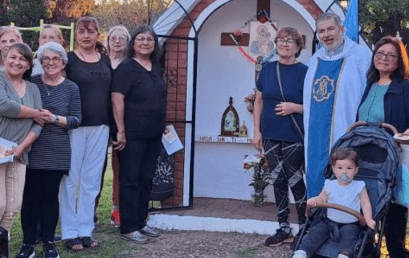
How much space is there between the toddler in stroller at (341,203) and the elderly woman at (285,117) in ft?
3.27

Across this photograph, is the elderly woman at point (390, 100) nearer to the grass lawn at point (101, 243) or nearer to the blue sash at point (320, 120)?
the blue sash at point (320, 120)

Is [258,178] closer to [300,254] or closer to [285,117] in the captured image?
[285,117]

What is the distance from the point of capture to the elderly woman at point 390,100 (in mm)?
5250

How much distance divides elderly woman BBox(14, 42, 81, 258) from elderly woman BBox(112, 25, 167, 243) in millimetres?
605

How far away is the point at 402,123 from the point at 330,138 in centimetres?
80

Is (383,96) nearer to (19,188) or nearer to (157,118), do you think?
(157,118)

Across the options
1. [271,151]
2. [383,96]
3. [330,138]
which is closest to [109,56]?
[271,151]

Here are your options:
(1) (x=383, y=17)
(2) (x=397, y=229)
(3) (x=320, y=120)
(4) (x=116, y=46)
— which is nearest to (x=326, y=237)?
(2) (x=397, y=229)

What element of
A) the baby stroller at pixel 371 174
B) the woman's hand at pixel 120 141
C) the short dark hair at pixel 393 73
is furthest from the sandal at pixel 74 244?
the short dark hair at pixel 393 73

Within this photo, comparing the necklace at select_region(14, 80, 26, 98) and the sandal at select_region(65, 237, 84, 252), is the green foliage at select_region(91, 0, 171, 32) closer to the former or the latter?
the sandal at select_region(65, 237, 84, 252)

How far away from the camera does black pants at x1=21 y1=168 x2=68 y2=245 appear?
5.64 meters

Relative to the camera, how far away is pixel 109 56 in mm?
6965

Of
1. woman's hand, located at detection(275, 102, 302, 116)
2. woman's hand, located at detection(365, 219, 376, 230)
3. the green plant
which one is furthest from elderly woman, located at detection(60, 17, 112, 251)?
woman's hand, located at detection(365, 219, 376, 230)

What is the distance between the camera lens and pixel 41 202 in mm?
5715
